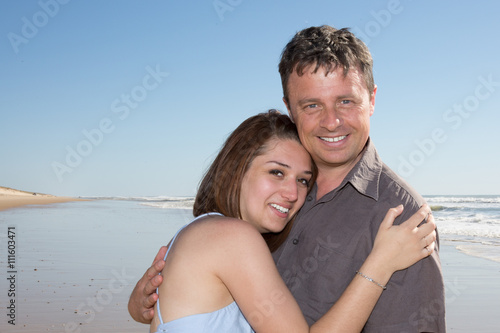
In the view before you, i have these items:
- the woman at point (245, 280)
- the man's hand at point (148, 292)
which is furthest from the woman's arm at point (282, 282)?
the man's hand at point (148, 292)

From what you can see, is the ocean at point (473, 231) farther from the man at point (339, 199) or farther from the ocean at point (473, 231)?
the man at point (339, 199)

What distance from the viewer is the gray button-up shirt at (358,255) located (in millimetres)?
2264

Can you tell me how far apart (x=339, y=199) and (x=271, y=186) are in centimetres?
42

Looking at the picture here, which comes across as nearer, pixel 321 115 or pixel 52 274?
pixel 321 115

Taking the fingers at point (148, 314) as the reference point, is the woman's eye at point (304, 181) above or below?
above

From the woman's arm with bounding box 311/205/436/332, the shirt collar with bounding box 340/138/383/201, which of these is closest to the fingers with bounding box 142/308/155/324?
the woman's arm with bounding box 311/205/436/332

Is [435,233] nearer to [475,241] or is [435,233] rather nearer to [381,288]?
[381,288]

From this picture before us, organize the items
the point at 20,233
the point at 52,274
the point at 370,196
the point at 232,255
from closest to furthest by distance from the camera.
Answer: the point at 232,255 < the point at 370,196 < the point at 52,274 < the point at 20,233

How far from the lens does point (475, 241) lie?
512 inches

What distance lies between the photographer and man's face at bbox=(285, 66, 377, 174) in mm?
2695

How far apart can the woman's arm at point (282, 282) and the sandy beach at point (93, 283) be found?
3826 mm

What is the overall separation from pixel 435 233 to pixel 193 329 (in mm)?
1291

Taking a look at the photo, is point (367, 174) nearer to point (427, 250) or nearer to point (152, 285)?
point (427, 250)

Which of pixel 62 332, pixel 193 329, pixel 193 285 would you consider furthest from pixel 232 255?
pixel 62 332
